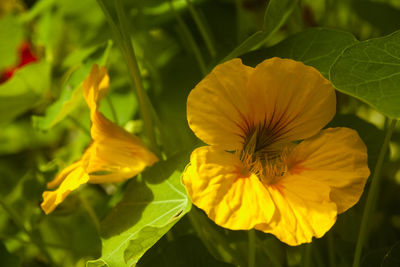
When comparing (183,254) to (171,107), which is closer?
(183,254)

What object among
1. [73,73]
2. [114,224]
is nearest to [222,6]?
[73,73]

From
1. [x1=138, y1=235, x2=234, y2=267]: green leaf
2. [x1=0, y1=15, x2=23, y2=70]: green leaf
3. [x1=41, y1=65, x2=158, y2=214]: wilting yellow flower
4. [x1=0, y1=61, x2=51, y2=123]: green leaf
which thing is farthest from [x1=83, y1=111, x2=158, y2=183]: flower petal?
[x1=0, y1=15, x2=23, y2=70]: green leaf

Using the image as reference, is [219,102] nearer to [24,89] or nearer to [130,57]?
[130,57]

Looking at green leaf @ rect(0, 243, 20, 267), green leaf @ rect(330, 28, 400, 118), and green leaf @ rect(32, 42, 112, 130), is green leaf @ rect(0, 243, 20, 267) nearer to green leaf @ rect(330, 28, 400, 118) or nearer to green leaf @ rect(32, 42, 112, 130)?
green leaf @ rect(32, 42, 112, 130)

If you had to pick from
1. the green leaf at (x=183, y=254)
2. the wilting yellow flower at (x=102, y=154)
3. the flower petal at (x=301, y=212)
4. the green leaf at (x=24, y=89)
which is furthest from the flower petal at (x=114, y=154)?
the green leaf at (x=24, y=89)

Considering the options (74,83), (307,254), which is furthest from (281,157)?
(74,83)

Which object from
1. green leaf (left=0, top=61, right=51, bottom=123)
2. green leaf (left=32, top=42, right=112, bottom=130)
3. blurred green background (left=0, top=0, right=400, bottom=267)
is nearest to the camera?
blurred green background (left=0, top=0, right=400, bottom=267)
